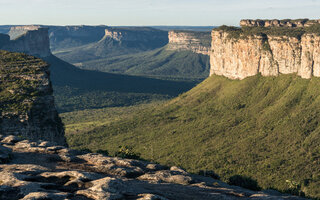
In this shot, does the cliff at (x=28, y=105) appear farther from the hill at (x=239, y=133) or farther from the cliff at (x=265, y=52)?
the cliff at (x=265, y=52)

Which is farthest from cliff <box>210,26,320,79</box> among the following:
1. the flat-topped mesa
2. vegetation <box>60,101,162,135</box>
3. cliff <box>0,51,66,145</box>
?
cliff <box>0,51,66,145</box>

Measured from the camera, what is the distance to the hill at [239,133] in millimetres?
72625

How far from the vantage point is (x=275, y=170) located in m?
71.1

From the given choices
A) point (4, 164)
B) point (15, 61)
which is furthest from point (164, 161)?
point (4, 164)

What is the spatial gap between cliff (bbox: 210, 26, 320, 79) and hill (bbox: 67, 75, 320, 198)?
3304mm

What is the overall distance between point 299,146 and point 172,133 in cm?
3740

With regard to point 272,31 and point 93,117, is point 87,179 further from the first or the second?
point 93,117

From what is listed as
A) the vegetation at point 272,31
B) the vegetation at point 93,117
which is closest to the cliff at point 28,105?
the vegetation at point 93,117

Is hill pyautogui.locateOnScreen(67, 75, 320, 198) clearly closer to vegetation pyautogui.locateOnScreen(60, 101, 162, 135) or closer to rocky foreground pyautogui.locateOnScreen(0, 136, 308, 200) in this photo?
vegetation pyautogui.locateOnScreen(60, 101, 162, 135)

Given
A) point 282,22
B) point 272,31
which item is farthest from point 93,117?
point 282,22

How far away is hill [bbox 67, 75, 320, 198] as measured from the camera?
72625 millimetres

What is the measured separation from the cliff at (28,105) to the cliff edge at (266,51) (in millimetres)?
71644

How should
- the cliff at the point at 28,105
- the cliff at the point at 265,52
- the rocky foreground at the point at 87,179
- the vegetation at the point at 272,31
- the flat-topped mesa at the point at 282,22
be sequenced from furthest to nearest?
1. the flat-topped mesa at the point at 282,22
2. the vegetation at the point at 272,31
3. the cliff at the point at 265,52
4. the cliff at the point at 28,105
5. the rocky foreground at the point at 87,179

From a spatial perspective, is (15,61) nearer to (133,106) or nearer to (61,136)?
(61,136)
